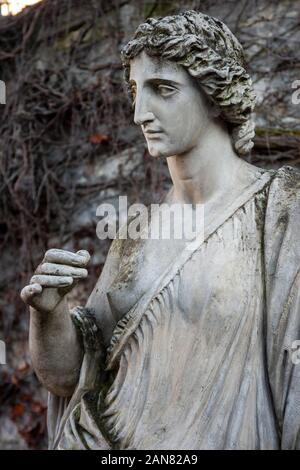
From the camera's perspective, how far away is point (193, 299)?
3.99m

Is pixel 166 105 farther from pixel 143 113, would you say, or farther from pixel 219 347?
pixel 219 347

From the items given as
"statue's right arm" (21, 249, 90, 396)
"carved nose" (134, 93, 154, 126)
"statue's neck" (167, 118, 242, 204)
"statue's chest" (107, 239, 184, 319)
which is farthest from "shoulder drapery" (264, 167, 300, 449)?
"statue's right arm" (21, 249, 90, 396)

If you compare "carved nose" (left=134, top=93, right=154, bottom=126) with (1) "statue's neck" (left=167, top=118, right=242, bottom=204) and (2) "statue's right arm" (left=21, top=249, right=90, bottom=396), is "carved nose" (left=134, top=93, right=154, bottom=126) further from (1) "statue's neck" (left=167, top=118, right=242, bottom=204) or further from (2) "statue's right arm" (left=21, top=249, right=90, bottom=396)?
(2) "statue's right arm" (left=21, top=249, right=90, bottom=396)

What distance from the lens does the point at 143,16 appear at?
27.4 feet

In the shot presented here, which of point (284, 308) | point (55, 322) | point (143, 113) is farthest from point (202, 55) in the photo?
point (55, 322)

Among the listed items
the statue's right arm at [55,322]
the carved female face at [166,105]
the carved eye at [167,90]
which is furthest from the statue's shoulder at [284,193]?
the statue's right arm at [55,322]

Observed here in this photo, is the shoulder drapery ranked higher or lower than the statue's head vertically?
lower

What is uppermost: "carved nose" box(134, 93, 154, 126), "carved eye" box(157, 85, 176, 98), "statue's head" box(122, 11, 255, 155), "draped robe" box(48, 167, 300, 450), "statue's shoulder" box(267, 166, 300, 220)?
"statue's head" box(122, 11, 255, 155)

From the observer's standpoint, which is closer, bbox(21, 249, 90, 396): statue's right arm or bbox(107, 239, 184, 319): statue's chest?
bbox(21, 249, 90, 396): statue's right arm

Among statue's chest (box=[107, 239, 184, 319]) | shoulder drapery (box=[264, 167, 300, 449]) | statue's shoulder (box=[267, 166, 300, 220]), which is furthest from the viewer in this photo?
statue's chest (box=[107, 239, 184, 319])

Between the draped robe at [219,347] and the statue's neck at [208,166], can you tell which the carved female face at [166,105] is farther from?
the draped robe at [219,347]

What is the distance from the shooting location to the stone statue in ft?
12.9

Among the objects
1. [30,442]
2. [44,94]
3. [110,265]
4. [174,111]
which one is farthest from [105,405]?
[44,94]

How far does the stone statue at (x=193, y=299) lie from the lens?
393 cm
